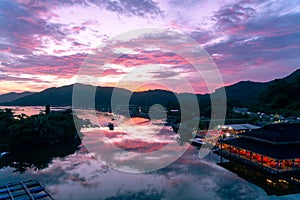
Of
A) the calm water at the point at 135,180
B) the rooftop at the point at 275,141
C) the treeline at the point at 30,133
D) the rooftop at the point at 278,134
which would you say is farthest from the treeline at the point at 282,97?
the treeline at the point at 30,133

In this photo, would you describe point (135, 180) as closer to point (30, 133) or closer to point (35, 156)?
point (35, 156)

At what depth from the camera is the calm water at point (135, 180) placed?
495 inches

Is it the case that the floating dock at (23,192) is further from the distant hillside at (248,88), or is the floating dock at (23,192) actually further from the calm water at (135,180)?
the distant hillside at (248,88)

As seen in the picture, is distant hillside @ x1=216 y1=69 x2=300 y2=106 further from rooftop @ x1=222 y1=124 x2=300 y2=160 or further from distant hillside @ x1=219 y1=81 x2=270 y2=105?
rooftop @ x1=222 y1=124 x2=300 y2=160

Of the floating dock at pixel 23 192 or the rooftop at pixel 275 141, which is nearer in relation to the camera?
the floating dock at pixel 23 192

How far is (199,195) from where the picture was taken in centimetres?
1257

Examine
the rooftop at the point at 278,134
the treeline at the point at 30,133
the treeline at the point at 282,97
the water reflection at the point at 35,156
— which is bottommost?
the water reflection at the point at 35,156

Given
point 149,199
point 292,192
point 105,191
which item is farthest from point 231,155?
point 105,191

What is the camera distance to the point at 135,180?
14.8 meters

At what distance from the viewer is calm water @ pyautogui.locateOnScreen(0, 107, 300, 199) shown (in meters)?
12.6

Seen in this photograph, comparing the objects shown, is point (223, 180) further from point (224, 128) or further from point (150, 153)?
point (224, 128)

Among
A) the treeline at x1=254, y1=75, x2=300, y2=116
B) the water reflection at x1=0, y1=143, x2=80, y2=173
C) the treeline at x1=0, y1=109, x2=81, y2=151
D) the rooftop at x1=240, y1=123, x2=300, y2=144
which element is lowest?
the water reflection at x1=0, y1=143, x2=80, y2=173

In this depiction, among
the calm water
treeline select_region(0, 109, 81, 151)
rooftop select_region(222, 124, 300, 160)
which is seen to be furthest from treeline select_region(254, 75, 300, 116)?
treeline select_region(0, 109, 81, 151)

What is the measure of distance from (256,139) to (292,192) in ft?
17.4
